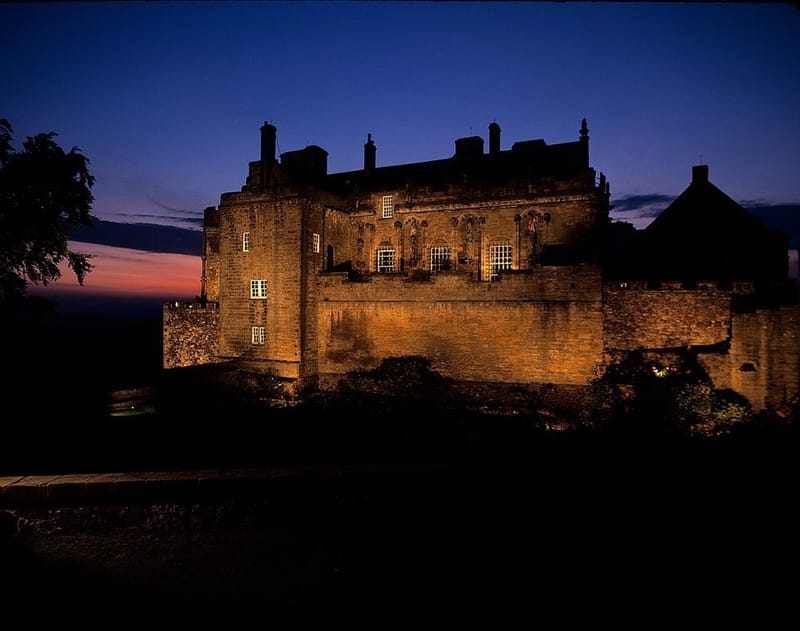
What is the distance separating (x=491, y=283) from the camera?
20.6 meters

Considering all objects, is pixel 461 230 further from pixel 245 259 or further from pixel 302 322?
pixel 245 259

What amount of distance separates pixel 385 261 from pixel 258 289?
7.71 m

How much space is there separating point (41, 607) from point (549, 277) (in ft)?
60.9

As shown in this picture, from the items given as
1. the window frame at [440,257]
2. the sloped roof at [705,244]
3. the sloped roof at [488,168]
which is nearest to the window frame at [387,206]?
the sloped roof at [488,168]

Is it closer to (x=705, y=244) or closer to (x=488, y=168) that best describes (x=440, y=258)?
(x=488, y=168)

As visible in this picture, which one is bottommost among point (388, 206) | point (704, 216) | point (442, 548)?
point (442, 548)

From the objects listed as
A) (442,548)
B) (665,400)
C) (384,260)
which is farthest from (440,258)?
(442,548)

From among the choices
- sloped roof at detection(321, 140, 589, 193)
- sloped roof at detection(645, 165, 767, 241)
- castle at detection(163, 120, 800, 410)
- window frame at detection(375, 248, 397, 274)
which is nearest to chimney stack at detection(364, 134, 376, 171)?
sloped roof at detection(321, 140, 589, 193)

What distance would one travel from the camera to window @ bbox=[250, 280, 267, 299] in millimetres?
23750

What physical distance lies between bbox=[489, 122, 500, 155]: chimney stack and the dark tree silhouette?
2474cm

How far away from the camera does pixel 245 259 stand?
24.2 m

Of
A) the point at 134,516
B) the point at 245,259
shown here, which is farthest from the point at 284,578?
the point at 245,259

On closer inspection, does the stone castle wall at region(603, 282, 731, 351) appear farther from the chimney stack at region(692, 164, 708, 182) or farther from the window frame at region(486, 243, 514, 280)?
the chimney stack at region(692, 164, 708, 182)

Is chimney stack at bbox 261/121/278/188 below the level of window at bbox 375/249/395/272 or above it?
above
